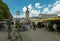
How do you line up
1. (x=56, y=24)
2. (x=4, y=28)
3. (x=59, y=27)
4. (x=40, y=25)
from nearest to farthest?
(x=59, y=27)
(x=56, y=24)
(x=4, y=28)
(x=40, y=25)

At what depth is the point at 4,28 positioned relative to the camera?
42.8 meters

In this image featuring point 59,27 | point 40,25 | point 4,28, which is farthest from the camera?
point 40,25

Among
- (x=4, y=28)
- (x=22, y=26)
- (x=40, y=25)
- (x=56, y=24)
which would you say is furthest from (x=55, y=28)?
(x=40, y=25)

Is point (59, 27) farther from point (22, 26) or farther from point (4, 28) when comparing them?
point (4, 28)

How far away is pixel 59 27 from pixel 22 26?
277 inches

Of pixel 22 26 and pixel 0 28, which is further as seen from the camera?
pixel 0 28

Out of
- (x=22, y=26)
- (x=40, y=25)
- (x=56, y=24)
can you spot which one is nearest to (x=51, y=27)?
(x=56, y=24)

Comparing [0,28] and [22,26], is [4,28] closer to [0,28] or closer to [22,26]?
[0,28]

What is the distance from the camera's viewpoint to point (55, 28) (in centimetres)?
3519

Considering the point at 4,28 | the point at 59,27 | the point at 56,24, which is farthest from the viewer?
the point at 4,28

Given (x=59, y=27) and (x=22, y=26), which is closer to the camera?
(x=59, y=27)

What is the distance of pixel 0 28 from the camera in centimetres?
4500

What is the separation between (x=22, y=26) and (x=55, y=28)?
600 cm

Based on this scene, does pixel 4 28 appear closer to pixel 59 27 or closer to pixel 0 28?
pixel 0 28
